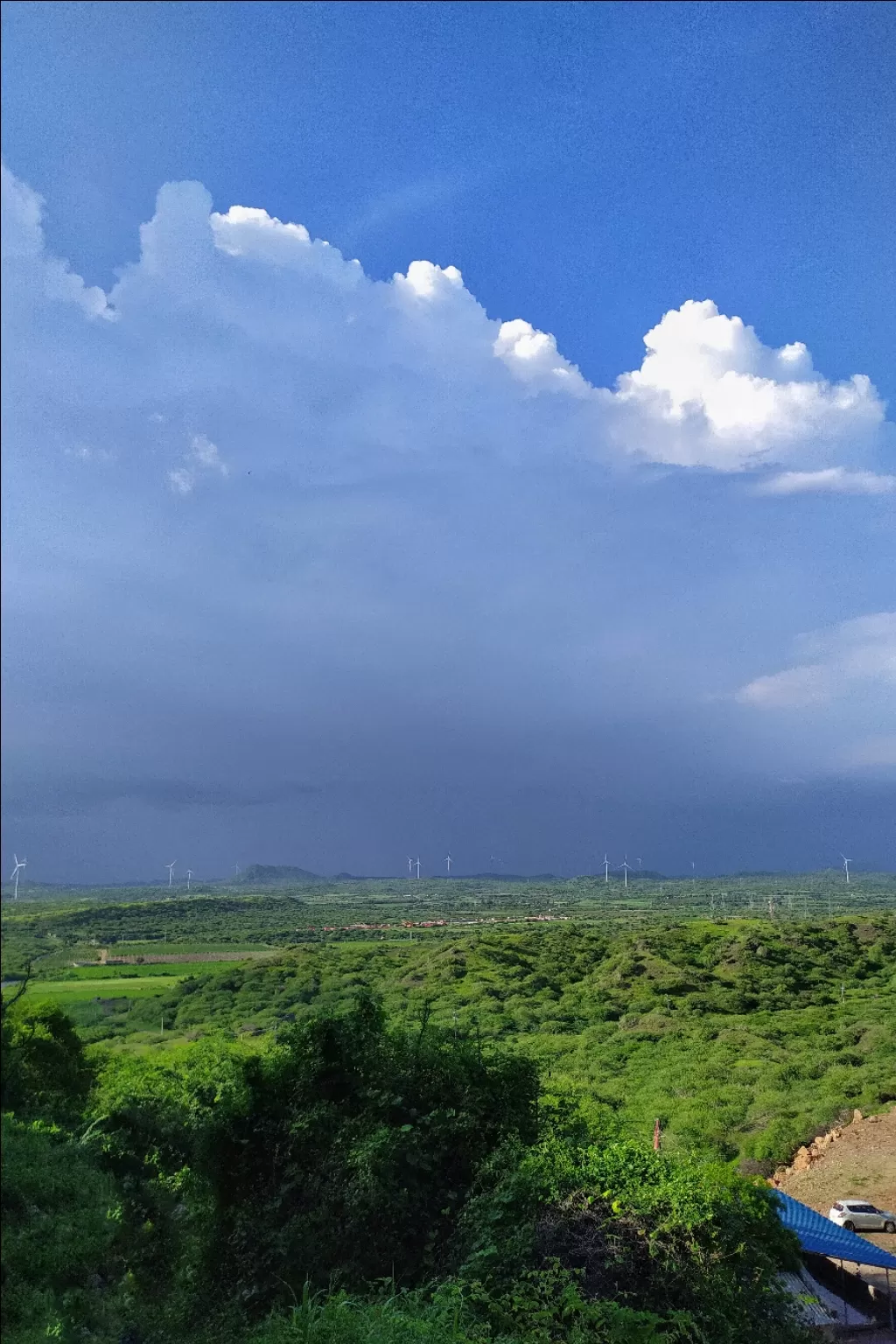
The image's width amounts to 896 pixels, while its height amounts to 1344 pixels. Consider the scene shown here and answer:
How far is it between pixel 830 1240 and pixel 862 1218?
491 centimetres

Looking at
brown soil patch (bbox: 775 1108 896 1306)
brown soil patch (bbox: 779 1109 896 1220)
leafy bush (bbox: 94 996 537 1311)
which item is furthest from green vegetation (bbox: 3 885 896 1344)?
brown soil patch (bbox: 779 1109 896 1220)

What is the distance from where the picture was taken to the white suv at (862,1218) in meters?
19.7

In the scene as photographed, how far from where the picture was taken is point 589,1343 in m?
8.41

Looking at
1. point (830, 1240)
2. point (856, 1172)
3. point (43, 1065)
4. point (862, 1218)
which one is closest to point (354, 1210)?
point (43, 1065)

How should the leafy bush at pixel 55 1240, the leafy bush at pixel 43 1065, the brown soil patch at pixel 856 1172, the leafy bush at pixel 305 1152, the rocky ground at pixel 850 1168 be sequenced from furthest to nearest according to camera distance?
the rocky ground at pixel 850 1168
the brown soil patch at pixel 856 1172
the leafy bush at pixel 305 1152
the leafy bush at pixel 43 1065
the leafy bush at pixel 55 1240

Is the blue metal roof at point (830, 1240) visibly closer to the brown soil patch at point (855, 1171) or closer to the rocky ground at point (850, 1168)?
the rocky ground at point (850, 1168)

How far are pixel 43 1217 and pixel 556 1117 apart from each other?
839cm

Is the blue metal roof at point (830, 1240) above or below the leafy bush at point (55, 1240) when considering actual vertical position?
below

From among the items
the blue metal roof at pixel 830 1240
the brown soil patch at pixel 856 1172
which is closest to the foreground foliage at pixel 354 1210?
the blue metal roof at pixel 830 1240

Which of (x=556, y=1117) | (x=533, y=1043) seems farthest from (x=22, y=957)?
(x=533, y=1043)

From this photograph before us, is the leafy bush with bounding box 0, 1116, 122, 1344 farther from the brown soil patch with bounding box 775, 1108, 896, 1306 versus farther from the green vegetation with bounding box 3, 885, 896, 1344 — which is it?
the brown soil patch with bounding box 775, 1108, 896, 1306

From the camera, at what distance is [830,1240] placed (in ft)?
52.5

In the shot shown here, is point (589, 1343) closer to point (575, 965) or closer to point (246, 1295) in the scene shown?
point (246, 1295)

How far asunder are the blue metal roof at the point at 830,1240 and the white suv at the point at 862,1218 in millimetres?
3608
